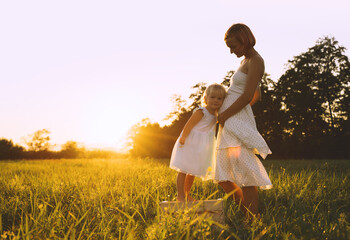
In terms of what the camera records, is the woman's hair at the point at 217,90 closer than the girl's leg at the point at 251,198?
No

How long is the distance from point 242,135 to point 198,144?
61 centimetres

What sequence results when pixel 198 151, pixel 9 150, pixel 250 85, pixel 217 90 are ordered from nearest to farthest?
→ pixel 250 85
pixel 217 90
pixel 198 151
pixel 9 150

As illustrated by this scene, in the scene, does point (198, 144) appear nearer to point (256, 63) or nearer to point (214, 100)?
point (214, 100)

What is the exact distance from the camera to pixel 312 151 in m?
29.1

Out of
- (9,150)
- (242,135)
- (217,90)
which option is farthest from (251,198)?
(9,150)

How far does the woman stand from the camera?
3170mm

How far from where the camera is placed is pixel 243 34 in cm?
323

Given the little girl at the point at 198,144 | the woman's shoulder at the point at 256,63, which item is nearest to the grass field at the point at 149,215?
the little girl at the point at 198,144

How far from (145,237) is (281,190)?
253cm

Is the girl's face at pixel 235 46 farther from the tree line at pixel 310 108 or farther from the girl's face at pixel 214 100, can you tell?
the tree line at pixel 310 108

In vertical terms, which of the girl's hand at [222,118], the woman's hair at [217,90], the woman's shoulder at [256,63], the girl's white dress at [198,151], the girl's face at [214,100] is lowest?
the girl's white dress at [198,151]

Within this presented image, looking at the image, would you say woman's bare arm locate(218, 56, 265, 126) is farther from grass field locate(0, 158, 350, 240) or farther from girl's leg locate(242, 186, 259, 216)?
grass field locate(0, 158, 350, 240)

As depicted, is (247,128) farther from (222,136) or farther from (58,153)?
(58,153)

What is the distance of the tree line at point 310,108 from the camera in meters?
28.6
